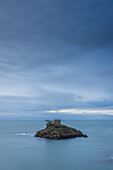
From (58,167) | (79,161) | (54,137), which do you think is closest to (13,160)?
(58,167)

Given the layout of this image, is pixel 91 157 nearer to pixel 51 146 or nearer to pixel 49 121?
pixel 51 146

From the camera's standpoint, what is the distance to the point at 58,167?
202 ft

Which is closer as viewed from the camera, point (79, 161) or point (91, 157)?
point (79, 161)

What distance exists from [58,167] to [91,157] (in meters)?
16.4

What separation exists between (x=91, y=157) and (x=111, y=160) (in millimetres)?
8540

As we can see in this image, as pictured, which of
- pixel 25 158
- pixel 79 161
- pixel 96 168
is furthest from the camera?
pixel 25 158

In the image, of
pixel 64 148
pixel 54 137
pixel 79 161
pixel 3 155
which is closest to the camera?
pixel 79 161

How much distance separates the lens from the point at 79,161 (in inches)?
2677

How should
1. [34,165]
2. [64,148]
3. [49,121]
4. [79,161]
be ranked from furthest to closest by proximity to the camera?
1. [49,121]
2. [64,148]
3. [79,161]
4. [34,165]

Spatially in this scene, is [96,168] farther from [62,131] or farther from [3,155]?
[62,131]

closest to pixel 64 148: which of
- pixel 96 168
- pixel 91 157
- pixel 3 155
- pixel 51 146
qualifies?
pixel 51 146

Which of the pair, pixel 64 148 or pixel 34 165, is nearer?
pixel 34 165

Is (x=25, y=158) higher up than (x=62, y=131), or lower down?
lower down

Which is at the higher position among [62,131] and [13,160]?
[62,131]
